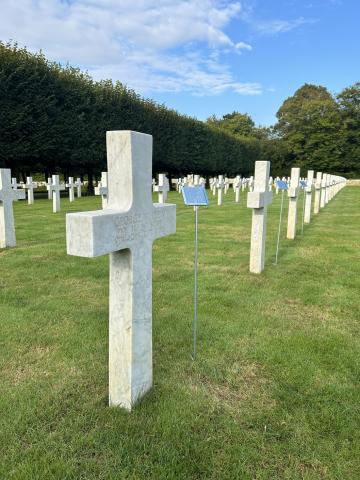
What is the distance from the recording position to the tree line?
1920 cm

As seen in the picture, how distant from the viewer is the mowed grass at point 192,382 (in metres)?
2.08

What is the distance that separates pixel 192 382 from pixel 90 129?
22205 millimetres

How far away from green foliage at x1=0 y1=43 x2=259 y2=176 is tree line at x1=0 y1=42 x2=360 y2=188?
46 mm

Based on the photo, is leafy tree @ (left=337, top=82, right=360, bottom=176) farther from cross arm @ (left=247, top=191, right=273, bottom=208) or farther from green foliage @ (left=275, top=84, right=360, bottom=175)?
cross arm @ (left=247, top=191, right=273, bottom=208)

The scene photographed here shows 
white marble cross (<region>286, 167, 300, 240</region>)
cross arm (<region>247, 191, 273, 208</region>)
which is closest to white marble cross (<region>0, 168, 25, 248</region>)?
cross arm (<region>247, 191, 273, 208</region>)

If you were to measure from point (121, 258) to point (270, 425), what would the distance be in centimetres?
139

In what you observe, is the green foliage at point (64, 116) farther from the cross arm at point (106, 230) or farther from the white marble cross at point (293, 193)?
the cross arm at point (106, 230)

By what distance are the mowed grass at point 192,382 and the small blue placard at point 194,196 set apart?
1.24 meters

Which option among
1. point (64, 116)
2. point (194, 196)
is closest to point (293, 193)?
point (194, 196)

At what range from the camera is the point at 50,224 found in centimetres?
1060

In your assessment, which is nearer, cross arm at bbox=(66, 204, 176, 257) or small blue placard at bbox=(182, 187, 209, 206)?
cross arm at bbox=(66, 204, 176, 257)

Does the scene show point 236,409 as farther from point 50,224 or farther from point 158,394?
point 50,224

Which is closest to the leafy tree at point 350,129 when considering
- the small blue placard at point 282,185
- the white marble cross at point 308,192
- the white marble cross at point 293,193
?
the white marble cross at point 308,192

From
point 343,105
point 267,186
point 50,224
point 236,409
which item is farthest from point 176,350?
point 343,105
